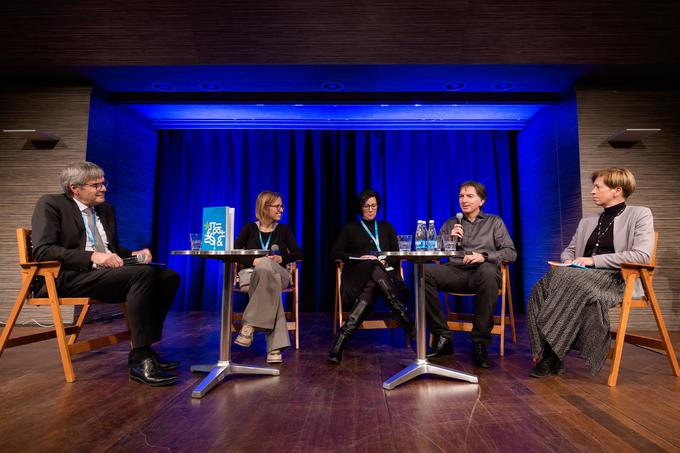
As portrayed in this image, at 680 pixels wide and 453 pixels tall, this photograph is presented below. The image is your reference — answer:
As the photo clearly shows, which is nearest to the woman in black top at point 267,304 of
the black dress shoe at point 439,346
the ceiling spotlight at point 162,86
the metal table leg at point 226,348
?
the metal table leg at point 226,348

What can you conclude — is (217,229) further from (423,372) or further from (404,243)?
(423,372)

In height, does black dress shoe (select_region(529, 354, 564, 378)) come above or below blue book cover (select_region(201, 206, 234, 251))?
below

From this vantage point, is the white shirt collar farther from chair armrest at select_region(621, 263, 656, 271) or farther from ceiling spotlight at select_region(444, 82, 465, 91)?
ceiling spotlight at select_region(444, 82, 465, 91)

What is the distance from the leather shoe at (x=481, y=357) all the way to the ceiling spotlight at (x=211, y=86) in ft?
12.6

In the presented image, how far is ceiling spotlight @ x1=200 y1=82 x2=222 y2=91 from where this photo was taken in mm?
4270

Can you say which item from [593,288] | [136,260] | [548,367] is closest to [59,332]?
[136,260]

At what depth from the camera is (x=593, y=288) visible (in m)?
2.20

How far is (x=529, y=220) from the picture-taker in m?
5.02

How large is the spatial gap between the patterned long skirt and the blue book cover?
1951mm

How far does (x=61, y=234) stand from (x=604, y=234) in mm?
3498

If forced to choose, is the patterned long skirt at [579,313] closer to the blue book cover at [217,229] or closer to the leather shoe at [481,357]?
the leather shoe at [481,357]

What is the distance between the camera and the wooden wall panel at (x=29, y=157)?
3943mm

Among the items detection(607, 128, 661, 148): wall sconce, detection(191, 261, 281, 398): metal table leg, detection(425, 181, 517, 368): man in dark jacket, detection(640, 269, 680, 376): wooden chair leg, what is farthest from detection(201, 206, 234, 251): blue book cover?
detection(607, 128, 661, 148): wall sconce

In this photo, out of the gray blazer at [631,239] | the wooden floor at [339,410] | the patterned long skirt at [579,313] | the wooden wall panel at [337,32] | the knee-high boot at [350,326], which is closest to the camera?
the wooden floor at [339,410]
